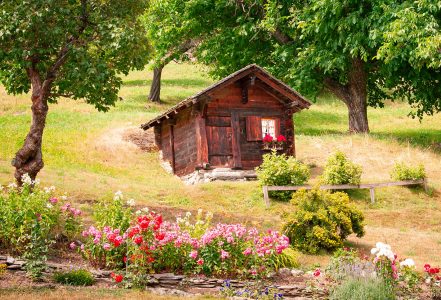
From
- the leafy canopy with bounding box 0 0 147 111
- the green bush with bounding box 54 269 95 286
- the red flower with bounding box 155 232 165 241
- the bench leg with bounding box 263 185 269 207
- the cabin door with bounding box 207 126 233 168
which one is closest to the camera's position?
the green bush with bounding box 54 269 95 286

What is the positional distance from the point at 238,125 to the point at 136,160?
7.32 metres

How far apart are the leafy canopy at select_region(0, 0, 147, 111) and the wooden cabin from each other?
347 inches

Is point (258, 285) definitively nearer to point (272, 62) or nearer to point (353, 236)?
point (353, 236)

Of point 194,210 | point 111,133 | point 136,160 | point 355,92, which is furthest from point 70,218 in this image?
point 355,92

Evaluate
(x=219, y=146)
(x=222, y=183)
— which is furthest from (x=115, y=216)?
(x=219, y=146)

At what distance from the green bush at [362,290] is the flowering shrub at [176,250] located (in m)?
2.00

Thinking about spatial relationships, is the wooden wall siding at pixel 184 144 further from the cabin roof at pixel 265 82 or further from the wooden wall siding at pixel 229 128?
the cabin roof at pixel 265 82

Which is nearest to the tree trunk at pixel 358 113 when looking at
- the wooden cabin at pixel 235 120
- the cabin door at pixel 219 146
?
the wooden cabin at pixel 235 120

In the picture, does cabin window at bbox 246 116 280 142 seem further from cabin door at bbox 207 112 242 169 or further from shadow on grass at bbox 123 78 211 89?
shadow on grass at bbox 123 78 211 89

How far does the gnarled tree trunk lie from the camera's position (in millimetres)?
41938

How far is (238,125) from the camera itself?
34.0 metres

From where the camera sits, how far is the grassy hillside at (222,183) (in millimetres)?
26188

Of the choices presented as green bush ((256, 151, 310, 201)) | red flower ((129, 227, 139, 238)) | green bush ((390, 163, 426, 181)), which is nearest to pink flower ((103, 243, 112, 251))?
red flower ((129, 227, 139, 238))

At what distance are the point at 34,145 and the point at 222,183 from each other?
Answer: 407 inches
